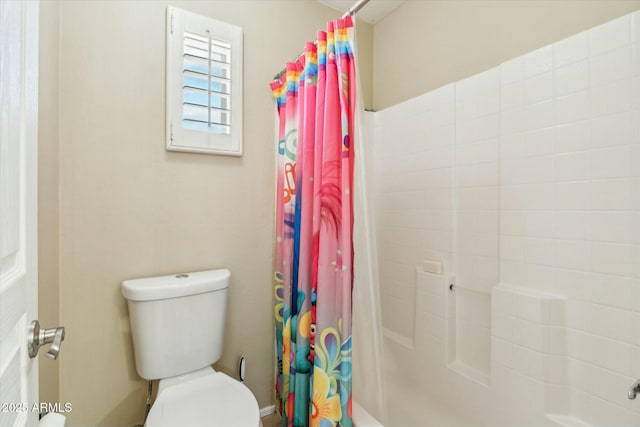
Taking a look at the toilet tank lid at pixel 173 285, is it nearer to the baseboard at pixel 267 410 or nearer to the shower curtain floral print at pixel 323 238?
the shower curtain floral print at pixel 323 238

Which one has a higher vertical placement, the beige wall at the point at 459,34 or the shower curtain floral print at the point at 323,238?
the beige wall at the point at 459,34

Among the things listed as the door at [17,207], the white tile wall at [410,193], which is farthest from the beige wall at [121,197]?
the white tile wall at [410,193]

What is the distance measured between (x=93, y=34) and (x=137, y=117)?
36 centimetres

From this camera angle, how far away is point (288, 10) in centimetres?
172

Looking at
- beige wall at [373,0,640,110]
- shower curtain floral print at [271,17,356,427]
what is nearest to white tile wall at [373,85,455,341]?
beige wall at [373,0,640,110]

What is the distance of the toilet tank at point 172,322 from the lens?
1.20 meters

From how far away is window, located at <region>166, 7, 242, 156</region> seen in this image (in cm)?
139

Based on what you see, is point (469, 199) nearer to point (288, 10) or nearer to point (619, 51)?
point (619, 51)

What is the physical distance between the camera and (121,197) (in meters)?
1.31

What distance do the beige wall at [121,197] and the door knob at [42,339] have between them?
0.60 m

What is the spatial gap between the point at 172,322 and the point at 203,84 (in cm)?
110

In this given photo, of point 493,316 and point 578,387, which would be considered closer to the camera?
point 578,387

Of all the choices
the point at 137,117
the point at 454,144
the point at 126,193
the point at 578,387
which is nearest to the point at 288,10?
the point at 137,117

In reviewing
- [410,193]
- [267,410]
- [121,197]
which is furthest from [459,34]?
[267,410]
